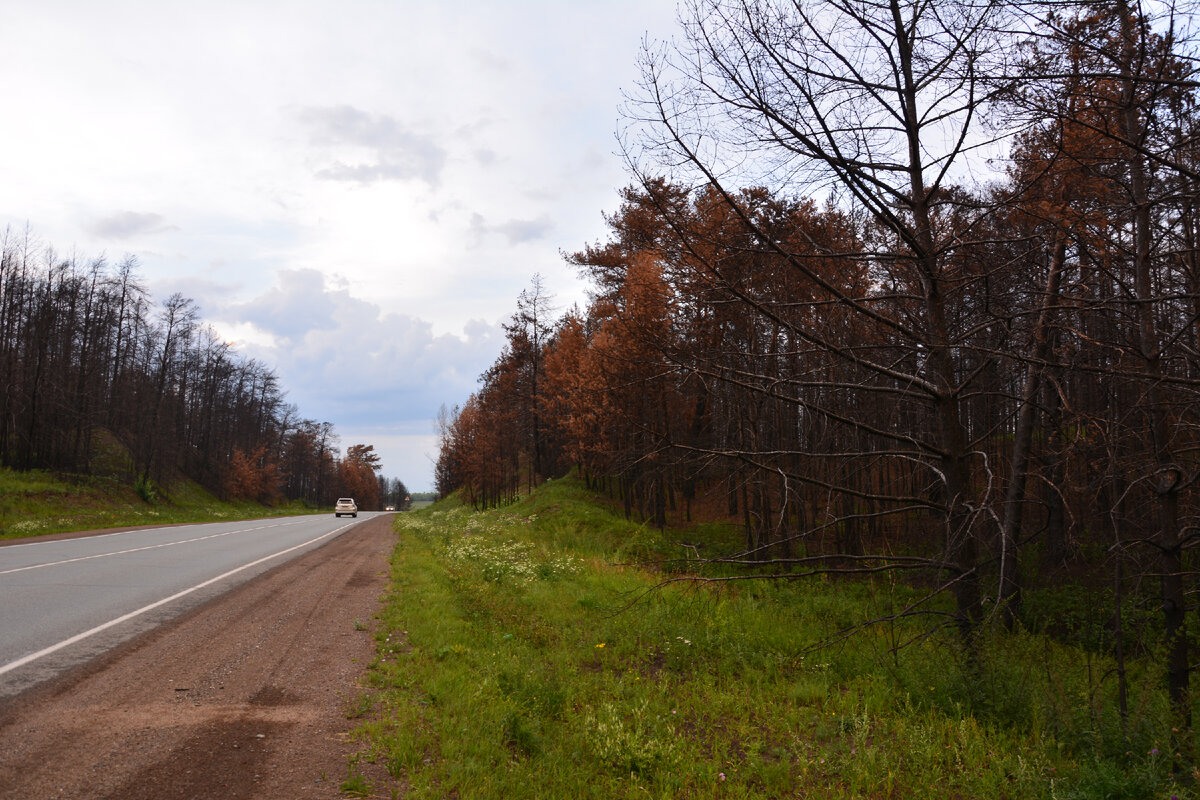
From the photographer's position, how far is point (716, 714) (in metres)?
6.02

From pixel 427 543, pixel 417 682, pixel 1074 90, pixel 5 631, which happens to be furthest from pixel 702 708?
pixel 427 543

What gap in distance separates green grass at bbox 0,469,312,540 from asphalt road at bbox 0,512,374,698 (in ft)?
20.9

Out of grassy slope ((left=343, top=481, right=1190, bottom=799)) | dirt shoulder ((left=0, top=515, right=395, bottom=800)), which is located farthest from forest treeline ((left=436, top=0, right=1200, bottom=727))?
dirt shoulder ((left=0, top=515, right=395, bottom=800))

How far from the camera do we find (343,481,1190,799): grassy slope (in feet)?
14.4

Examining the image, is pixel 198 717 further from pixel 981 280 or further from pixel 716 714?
pixel 981 280

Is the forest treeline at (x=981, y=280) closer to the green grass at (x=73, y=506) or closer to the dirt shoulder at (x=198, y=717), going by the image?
the dirt shoulder at (x=198, y=717)

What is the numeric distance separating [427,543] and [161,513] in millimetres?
25083

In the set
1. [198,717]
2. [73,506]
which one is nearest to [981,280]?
[198,717]

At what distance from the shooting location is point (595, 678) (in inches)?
266

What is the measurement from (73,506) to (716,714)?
34.5 metres

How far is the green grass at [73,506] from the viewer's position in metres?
22.9

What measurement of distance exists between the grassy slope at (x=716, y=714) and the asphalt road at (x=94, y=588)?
119 inches

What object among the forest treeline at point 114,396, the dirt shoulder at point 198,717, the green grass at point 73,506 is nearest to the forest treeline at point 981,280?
the dirt shoulder at point 198,717

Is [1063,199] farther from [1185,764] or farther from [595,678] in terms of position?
[595,678]
